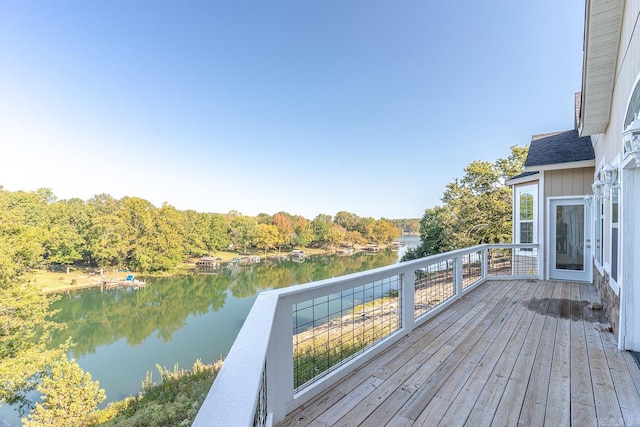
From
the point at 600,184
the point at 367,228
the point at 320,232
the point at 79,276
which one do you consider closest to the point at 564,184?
the point at 600,184

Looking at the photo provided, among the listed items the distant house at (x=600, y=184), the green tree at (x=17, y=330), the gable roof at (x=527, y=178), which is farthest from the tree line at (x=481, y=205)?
the green tree at (x=17, y=330)

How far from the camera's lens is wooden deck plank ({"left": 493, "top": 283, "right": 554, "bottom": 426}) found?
1745mm

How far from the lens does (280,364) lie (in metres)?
1.66

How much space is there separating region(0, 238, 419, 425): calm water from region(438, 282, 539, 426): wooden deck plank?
13.6m

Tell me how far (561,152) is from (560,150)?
152 millimetres

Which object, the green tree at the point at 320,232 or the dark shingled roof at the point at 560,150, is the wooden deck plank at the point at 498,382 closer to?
the dark shingled roof at the point at 560,150

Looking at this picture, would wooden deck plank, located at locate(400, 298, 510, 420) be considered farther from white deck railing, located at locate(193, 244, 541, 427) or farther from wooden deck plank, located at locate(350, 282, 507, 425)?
white deck railing, located at locate(193, 244, 541, 427)

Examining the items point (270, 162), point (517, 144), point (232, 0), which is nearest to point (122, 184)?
point (270, 162)

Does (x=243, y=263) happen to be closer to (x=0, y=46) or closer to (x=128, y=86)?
(x=128, y=86)

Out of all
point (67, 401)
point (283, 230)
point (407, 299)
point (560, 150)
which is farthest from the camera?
point (283, 230)

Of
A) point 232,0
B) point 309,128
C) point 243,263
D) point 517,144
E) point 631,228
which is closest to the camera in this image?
point 631,228

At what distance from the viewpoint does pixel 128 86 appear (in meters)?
17.7

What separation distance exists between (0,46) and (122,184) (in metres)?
26.7

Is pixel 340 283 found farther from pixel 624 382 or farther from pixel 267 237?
pixel 267 237
